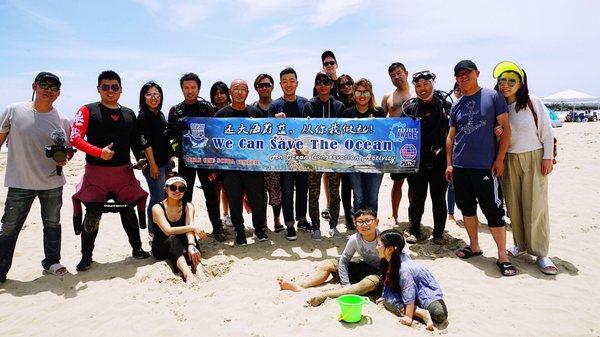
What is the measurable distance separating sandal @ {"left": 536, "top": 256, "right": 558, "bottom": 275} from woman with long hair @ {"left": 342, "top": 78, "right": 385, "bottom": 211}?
226 cm

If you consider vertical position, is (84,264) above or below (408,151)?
below

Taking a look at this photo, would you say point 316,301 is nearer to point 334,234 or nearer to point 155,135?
point 334,234

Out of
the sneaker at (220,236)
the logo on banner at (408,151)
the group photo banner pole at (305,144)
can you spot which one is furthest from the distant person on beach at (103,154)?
the logo on banner at (408,151)

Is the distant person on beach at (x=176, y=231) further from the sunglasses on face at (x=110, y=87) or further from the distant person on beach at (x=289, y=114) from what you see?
the distant person on beach at (x=289, y=114)

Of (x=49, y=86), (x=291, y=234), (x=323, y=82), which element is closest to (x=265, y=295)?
(x=291, y=234)

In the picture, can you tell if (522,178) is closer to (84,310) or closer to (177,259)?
(177,259)

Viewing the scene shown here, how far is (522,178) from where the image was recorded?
5.12m

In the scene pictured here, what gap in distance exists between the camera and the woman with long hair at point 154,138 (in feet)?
18.4

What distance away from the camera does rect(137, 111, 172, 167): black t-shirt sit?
562cm

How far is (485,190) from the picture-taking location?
5.04 meters

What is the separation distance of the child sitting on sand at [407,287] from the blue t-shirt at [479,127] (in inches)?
71.1

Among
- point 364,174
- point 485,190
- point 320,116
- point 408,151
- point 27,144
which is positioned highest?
point 320,116

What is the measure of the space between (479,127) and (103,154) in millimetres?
4821

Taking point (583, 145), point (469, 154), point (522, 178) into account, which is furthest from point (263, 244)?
point (583, 145)
